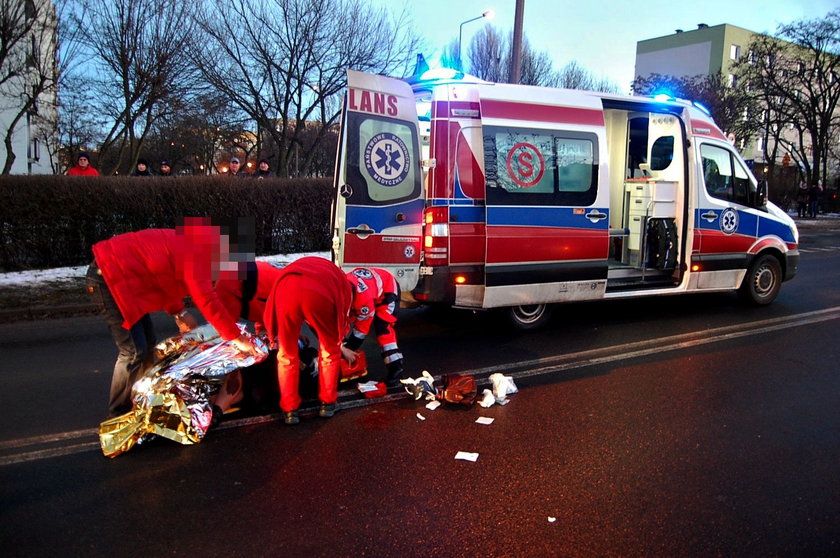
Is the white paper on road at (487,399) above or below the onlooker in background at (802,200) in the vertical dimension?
below

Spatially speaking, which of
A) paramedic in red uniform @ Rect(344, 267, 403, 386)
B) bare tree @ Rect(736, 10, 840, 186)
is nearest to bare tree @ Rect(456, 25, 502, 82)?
bare tree @ Rect(736, 10, 840, 186)

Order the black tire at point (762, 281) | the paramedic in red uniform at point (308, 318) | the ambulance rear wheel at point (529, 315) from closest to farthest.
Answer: the paramedic in red uniform at point (308, 318) → the ambulance rear wheel at point (529, 315) → the black tire at point (762, 281)

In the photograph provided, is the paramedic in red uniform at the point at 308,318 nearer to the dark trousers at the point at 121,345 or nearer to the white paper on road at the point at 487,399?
the dark trousers at the point at 121,345

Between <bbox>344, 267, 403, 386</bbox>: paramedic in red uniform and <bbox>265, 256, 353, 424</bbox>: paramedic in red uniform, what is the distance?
0.24m

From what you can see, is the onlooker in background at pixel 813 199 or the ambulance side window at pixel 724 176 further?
the onlooker in background at pixel 813 199

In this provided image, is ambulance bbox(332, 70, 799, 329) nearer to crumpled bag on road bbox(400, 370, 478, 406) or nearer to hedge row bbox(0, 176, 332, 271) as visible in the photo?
crumpled bag on road bbox(400, 370, 478, 406)

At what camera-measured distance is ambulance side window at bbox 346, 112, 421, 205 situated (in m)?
5.86

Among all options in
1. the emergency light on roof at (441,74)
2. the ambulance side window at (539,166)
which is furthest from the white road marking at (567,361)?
the emergency light on roof at (441,74)

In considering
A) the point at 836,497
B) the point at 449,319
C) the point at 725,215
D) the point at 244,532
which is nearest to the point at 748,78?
the point at 725,215

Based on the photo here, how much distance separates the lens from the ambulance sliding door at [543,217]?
6.24 metres

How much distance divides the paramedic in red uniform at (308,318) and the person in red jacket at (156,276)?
26 centimetres

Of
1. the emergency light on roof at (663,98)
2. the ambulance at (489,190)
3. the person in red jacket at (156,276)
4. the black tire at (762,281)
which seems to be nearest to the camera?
the person in red jacket at (156,276)

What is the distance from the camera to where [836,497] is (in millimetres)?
3416

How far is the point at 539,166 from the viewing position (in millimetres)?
6426
